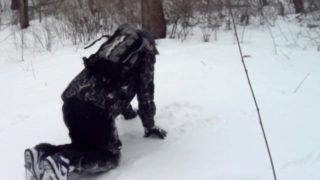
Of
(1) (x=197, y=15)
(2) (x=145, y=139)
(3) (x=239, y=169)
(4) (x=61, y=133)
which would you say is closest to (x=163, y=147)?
(2) (x=145, y=139)

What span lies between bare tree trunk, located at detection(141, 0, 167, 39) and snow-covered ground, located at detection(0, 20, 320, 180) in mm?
1263

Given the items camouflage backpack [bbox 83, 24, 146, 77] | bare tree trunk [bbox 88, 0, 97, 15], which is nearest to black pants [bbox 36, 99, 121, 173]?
camouflage backpack [bbox 83, 24, 146, 77]

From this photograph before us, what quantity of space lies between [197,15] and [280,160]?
552 cm

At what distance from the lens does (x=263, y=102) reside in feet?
13.4

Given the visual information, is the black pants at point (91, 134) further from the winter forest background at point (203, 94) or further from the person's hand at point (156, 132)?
the person's hand at point (156, 132)

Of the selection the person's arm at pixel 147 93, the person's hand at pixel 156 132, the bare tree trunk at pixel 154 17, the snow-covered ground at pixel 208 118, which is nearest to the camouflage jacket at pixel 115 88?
the person's arm at pixel 147 93

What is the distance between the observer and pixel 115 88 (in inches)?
127

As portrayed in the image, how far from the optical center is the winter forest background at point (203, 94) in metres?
3.23

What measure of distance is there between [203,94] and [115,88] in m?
1.30

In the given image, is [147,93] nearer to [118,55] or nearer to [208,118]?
[118,55]

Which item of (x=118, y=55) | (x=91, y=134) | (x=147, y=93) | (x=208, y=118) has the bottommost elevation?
(x=208, y=118)

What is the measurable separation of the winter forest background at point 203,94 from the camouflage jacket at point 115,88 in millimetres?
371

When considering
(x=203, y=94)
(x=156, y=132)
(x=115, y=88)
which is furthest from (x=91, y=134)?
(x=203, y=94)

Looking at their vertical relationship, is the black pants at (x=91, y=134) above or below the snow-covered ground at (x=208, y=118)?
above
